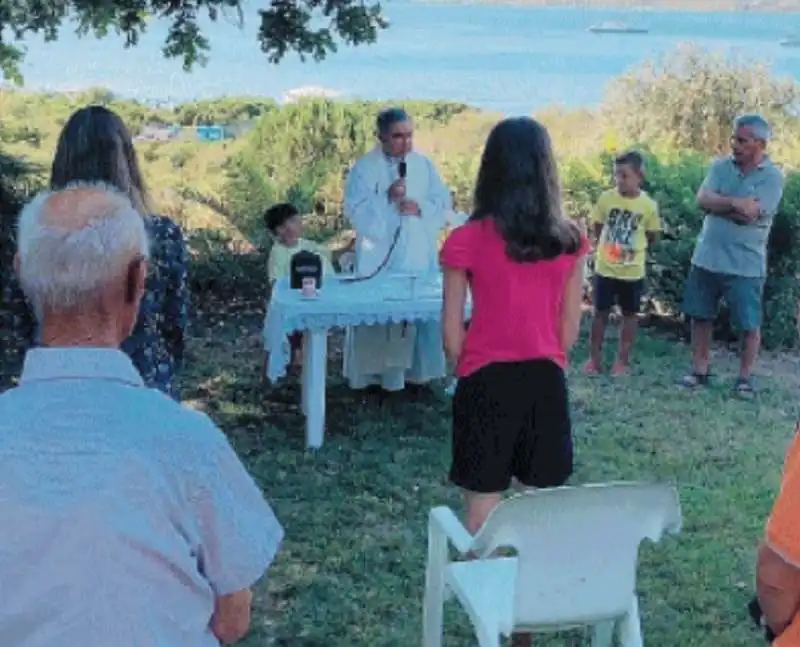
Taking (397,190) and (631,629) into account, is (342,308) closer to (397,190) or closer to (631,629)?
(397,190)

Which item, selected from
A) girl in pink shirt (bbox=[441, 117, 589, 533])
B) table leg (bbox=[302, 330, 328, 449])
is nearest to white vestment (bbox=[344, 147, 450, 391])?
table leg (bbox=[302, 330, 328, 449])

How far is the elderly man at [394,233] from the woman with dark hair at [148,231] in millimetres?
3098

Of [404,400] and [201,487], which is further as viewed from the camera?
[404,400]

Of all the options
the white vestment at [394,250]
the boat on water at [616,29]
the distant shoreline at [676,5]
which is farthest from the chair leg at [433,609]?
the distant shoreline at [676,5]

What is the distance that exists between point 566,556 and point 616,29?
72584 millimetres

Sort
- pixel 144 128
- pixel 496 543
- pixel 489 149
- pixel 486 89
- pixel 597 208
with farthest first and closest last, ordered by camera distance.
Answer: pixel 486 89
pixel 144 128
pixel 597 208
pixel 489 149
pixel 496 543

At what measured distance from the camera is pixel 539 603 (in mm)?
2918

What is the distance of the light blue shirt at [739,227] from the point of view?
670cm

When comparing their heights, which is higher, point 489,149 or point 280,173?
point 489,149

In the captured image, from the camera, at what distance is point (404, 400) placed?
6.81 metres

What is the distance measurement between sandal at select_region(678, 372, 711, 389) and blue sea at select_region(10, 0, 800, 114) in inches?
155

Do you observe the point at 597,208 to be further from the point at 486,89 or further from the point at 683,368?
the point at 486,89

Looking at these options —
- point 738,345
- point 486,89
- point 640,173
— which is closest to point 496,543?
point 640,173

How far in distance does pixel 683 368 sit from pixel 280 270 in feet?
8.64
